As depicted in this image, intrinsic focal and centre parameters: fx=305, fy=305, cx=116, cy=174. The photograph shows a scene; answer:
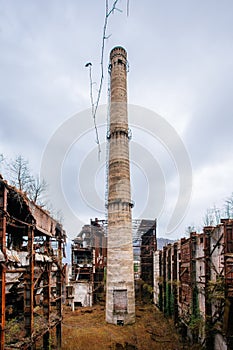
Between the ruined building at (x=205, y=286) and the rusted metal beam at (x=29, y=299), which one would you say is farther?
the ruined building at (x=205, y=286)

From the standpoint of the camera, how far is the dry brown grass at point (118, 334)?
51.1 feet

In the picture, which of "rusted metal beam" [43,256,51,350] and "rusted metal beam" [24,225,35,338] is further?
"rusted metal beam" [43,256,51,350]

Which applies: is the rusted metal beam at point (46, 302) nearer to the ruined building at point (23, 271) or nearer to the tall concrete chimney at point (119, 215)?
the ruined building at point (23, 271)

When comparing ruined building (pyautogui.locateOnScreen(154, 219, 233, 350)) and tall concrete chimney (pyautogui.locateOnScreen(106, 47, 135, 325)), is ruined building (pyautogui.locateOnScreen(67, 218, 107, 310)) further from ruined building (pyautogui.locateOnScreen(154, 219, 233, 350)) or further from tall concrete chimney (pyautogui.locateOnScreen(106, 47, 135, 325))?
ruined building (pyautogui.locateOnScreen(154, 219, 233, 350))

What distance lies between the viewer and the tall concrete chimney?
69.5 ft

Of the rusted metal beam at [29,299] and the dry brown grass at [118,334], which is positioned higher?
the rusted metal beam at [29,299]

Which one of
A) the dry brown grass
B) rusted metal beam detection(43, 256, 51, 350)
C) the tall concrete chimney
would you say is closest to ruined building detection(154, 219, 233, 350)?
the dry brown grass

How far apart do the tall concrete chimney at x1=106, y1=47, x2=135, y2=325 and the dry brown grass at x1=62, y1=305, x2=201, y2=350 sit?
1.32 metres

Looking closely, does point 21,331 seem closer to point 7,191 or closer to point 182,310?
point 7,191

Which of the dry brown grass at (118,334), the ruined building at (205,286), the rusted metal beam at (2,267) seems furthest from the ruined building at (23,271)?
the ruined building at (205,286)

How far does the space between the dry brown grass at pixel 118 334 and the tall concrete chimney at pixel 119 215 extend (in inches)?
52.1

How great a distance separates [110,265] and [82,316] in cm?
453

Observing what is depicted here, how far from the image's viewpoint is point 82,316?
73.7ft

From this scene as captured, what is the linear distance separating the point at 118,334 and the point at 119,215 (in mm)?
7658
